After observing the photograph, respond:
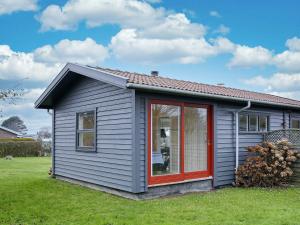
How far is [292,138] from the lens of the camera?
1026 centimetres

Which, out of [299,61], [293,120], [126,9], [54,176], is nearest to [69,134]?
[54,176]

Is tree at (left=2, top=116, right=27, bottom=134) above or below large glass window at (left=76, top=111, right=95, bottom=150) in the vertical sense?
above

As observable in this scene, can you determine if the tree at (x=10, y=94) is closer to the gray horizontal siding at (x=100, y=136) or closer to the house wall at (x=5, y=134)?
the gray horizontal siding at (x=100, y=136)

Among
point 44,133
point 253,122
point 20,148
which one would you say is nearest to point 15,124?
point 44,133

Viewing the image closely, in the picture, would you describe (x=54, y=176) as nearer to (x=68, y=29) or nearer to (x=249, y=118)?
(x=68, y=29)

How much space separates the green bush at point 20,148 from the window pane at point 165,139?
20.1m

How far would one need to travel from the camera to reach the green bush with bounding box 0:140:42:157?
25.4m

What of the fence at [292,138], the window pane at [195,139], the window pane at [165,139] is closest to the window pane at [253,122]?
the fence at [292,138]

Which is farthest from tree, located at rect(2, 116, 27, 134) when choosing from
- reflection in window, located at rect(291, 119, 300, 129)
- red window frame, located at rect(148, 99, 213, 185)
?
red window frame, located at rect(148, 99, 213, 185)

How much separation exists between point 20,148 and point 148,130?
67.1 feet

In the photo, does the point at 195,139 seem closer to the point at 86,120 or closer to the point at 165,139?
the point at 165,139

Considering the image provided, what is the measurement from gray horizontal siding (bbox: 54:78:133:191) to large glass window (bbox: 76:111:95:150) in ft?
0.68

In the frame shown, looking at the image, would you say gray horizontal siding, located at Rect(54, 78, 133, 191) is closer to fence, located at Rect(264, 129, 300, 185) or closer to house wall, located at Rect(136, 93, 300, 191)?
house wall, located at Rect(136, 93, 300, 191)

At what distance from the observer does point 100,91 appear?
935cm
